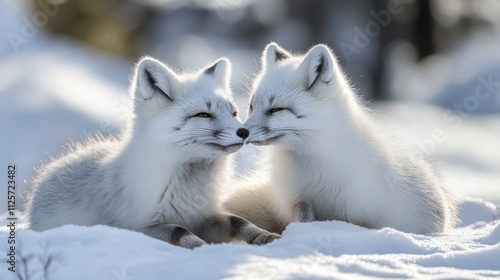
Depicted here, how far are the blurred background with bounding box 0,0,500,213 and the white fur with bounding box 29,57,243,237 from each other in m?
7.22

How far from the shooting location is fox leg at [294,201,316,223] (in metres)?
5.13

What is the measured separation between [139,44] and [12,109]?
32.9 feet

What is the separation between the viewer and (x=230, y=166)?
5.27m

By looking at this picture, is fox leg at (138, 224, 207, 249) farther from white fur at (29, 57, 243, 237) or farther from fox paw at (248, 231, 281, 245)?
fox paw at (248, 231, 281, 245)

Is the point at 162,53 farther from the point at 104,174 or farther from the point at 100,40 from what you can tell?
the point at 104,174

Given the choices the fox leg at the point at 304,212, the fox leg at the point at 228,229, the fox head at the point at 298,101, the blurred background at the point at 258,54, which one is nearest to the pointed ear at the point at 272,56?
the fox head at the point at 298,101

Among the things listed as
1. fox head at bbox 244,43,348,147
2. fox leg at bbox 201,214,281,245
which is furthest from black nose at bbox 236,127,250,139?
fox leg at bbox 201,214,281,245

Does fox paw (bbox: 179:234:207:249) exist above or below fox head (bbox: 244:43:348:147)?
below

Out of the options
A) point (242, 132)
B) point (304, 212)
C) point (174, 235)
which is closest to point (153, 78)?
point (242, 132)

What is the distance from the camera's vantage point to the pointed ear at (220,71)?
5320 mm

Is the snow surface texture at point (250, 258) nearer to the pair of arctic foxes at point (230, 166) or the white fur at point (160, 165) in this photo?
the pair of arctic foxes at point (230, 166)

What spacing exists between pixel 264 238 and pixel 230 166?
0.79 meters

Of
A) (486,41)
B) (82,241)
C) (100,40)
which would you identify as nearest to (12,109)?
(100,40)

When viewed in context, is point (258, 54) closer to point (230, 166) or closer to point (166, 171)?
point (230, 166)
